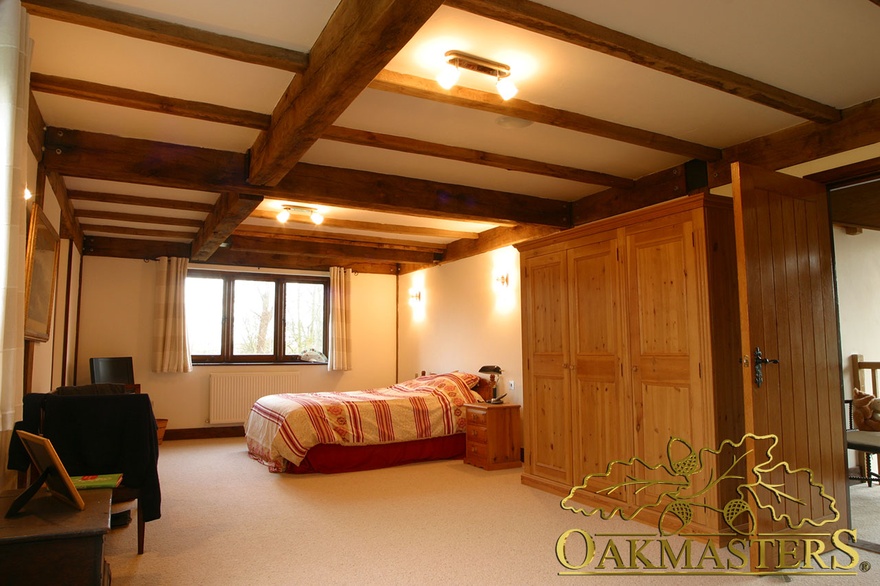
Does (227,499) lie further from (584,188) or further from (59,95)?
(584,188)

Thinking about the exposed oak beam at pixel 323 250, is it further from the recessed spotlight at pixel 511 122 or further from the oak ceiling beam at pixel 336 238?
the recessed spotlight at pixel 511 122

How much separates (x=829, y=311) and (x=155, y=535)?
4.22m

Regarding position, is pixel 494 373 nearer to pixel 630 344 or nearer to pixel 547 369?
pixel 547 369

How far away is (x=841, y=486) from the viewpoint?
339cm

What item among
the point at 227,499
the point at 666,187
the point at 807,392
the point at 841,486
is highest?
the point at 666,187

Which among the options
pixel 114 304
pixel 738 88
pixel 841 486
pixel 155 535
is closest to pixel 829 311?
pixel 841 486

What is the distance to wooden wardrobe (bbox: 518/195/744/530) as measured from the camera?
360 centimetres

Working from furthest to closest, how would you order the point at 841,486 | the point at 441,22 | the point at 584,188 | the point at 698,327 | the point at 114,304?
the point at 114,304 → the point at 584,188 → the point at 698,327 → the point at 841,486 → the point at 441,22

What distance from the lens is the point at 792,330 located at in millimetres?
3264

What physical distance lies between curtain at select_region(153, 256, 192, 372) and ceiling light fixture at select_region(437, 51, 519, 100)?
5616 mm

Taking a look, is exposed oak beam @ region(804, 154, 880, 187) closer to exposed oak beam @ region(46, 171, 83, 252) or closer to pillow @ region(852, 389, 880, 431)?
pillow @ region(852, 389, 880, 431)

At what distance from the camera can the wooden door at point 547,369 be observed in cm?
463

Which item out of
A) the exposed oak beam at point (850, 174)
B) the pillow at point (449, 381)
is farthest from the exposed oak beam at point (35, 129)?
the exposed oak beam at point (850, 174)

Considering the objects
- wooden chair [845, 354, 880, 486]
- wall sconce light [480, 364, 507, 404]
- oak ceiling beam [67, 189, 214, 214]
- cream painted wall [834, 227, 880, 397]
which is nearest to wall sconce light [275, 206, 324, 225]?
oak ceiling beam [67, 189, 214, 214]
